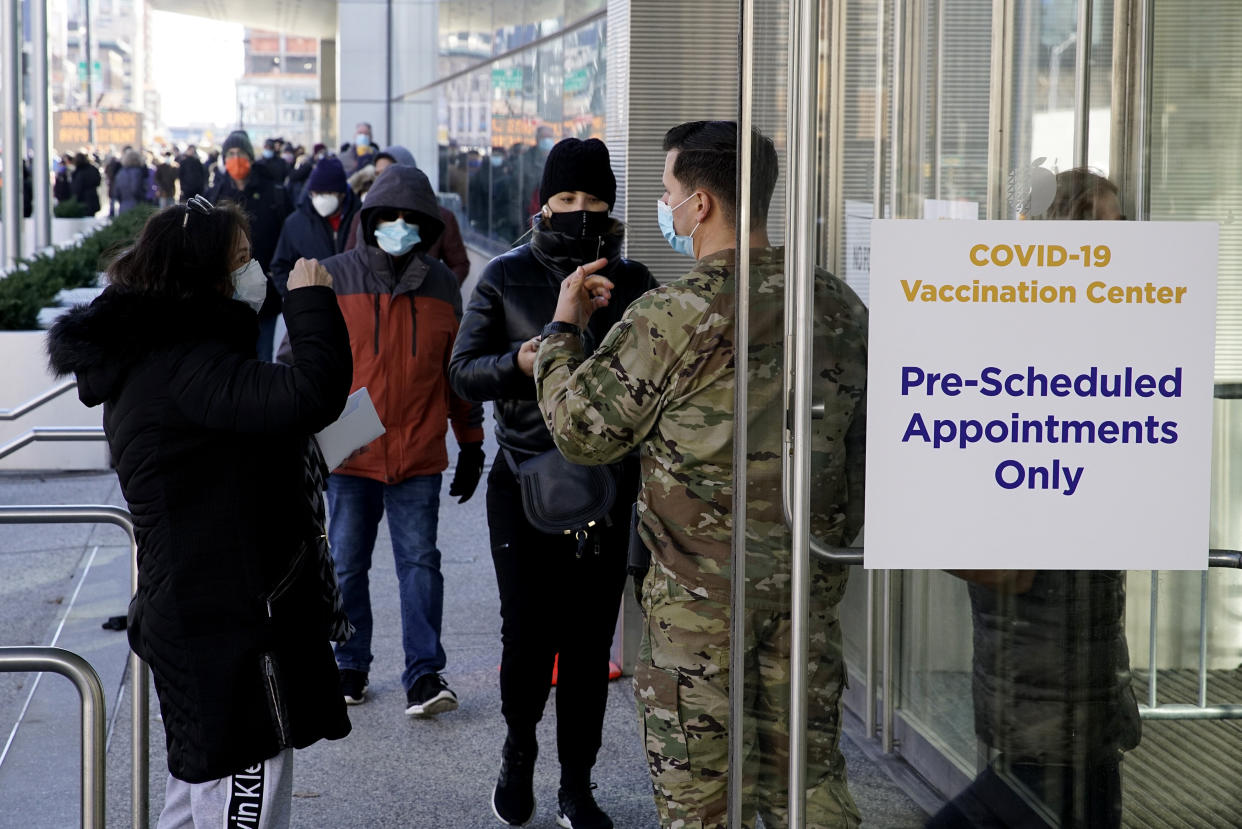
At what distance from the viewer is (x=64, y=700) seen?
17.6ft

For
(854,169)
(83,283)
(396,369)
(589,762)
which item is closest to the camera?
(854,169)

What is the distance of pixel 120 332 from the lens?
3023 mm

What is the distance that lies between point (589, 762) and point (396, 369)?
1.60 m

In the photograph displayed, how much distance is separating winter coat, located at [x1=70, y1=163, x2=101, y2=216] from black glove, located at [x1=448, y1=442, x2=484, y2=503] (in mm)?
27506

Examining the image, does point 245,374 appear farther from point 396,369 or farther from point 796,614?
point 396,369

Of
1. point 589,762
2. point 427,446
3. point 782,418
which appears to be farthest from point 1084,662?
point 427,446

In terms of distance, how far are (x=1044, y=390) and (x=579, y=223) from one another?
75.4 inches

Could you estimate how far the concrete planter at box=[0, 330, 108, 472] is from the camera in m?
9.36

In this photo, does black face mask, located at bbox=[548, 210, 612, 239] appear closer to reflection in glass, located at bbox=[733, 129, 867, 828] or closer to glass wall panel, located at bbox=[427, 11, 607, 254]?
reflection in glass, located at bbox=[733, 129, 867, 828]

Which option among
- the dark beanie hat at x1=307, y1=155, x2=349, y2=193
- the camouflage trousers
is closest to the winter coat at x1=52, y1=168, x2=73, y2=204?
the dark beanie hat at x1=307, y1=155, x2=349, y2=193

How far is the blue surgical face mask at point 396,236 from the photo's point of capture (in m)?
5.05

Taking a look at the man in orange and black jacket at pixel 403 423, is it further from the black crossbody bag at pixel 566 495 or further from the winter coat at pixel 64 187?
the winter coat at pixel 64 187

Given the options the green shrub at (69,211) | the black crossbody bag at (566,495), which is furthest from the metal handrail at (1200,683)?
the green shrub at (69,211)

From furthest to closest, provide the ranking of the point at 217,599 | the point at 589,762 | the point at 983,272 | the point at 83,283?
1. the point at 83,283
2. the point at 589,762
3. the point at 217,599
4. the point at 983,272
